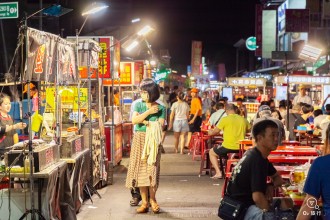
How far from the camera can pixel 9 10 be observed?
10750mm

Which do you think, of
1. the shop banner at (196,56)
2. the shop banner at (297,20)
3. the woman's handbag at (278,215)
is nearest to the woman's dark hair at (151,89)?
the woman's handbag at (278,215)

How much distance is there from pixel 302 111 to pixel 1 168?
9894 mm

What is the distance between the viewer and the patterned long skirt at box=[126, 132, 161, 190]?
8578 mm

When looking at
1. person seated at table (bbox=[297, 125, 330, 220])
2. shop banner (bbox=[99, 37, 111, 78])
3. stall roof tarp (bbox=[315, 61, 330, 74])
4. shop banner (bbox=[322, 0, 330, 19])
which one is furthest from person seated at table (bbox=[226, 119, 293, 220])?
shop banner (bbox=[322, 0, 330, 19])

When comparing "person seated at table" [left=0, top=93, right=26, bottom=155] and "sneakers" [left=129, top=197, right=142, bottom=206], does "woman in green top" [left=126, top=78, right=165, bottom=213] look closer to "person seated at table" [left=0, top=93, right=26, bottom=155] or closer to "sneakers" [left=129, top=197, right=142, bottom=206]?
"sneakers" [left=129, top=197, right=142, bottom=206]

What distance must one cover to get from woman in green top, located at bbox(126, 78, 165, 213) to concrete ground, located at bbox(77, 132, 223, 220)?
1.62 ft

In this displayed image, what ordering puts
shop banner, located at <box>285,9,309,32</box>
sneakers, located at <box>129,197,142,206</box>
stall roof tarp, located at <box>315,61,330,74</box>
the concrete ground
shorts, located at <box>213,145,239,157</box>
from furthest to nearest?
shop banner, located at <box>285,9,309,32</box> < stall roof tarp, located at <box>315,61,330,74</box> < shorts, located at <box>213,145,239,157</box> < sneakers, located at <box>129,197,142,206</box> < the concrete ground

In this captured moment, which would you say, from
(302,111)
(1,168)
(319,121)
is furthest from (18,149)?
(302,111)

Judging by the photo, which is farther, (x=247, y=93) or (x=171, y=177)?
(x=247, y=93)

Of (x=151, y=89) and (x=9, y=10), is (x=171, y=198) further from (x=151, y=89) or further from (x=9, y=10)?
(x=9, y=10)

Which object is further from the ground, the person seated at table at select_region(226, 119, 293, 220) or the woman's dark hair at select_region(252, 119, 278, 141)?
the woman's dark hair at select_region(252, 119, 278, 141)

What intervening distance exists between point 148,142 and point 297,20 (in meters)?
20.5

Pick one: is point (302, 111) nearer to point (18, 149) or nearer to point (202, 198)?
point (202, 198)

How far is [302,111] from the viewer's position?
14.9m
